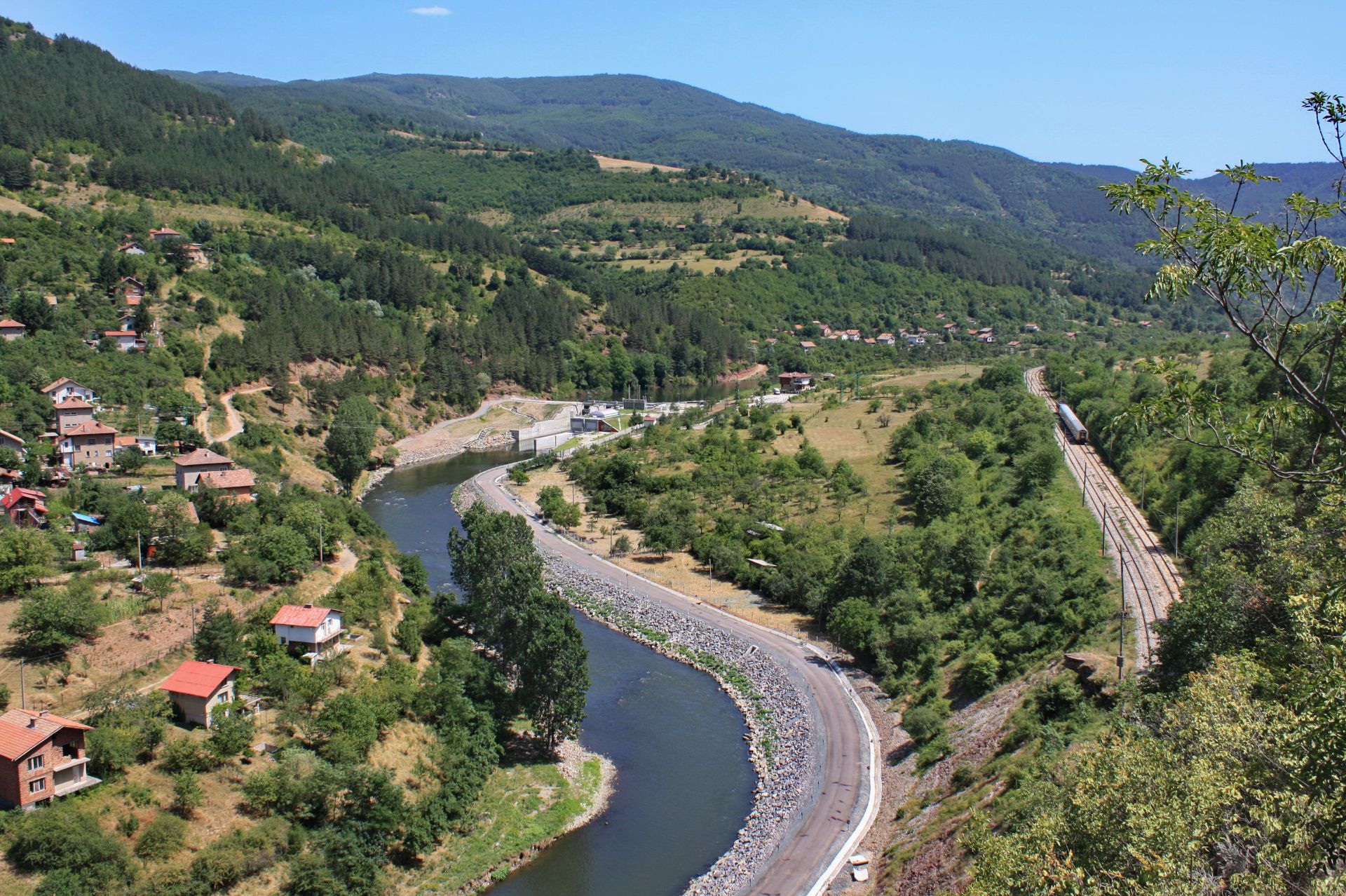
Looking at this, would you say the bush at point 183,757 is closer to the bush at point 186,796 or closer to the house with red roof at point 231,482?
the bush at point 186,796

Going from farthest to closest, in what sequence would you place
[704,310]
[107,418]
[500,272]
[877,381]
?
[704,310]
[500,272]
[877,381]
[107,418]

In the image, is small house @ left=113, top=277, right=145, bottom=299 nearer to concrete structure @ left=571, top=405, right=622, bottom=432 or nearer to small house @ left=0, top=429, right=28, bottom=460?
small house @ left=0, top=429, right=28, bottom=460

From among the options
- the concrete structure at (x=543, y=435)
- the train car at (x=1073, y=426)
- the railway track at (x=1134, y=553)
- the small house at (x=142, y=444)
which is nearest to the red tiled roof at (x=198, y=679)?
the small house at (x=142, y=444)

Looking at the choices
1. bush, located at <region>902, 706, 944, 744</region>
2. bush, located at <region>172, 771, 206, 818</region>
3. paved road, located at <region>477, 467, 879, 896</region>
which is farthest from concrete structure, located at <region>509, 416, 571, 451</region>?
bush, located at <region>172, 771, 206, 818</region>

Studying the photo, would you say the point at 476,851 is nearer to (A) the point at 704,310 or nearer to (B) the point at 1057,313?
(A) the point at 704,310

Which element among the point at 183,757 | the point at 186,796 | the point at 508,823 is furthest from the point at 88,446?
the point at 508,823

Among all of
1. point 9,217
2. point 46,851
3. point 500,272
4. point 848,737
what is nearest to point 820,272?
point 500,272
